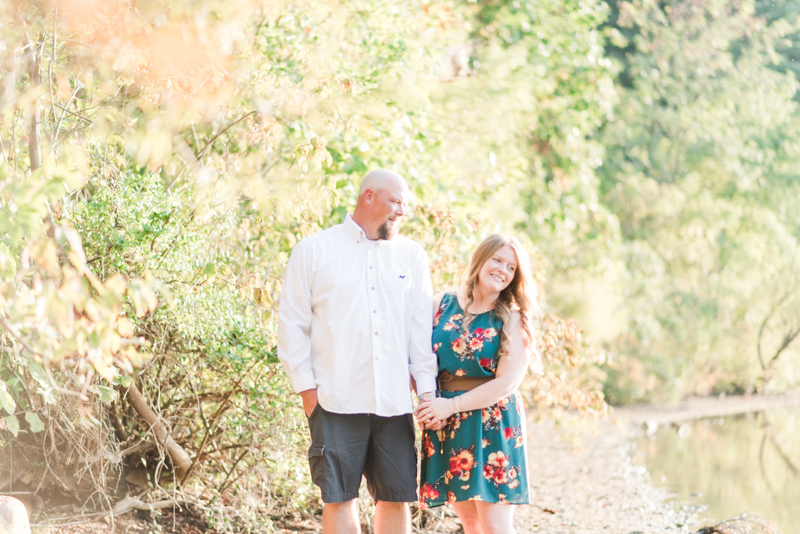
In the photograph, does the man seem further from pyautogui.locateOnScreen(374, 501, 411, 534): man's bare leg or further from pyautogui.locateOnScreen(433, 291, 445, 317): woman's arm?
pyautogui.locateOnScreen(433, 291, 445, 317): woman's arm

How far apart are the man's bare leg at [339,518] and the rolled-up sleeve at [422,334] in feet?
1.67

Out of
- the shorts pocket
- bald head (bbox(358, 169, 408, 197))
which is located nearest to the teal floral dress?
the shorts pocket

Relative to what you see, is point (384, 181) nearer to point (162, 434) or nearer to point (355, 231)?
point (355, 231)

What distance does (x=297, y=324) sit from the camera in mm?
3008

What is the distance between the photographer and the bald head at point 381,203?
304cm

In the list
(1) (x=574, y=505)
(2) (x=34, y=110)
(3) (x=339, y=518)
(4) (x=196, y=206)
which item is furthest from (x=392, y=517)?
(1) (x=574, y=505)

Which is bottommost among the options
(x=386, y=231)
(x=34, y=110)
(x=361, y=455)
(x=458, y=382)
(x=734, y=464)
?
(x=734, y=464)

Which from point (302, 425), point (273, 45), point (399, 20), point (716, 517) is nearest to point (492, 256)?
point (302, 425)

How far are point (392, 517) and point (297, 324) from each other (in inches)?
32.5

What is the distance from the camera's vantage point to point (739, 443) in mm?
9711

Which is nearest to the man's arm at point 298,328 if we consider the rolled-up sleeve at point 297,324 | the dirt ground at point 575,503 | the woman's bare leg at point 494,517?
the rolled-up sleeve at point 297,324

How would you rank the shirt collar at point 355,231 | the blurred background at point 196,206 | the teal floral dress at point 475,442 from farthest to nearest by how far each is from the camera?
1. the shirt collar at point 355,231
2. the teal floral dress at point 475,442
3. the blurred background at point 196,206

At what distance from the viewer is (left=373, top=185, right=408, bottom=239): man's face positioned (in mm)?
3045

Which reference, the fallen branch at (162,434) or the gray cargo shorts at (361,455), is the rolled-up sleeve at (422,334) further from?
the fallen branch at (162,434)
